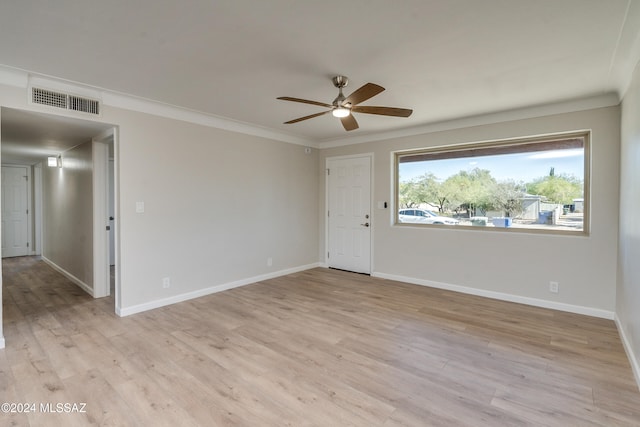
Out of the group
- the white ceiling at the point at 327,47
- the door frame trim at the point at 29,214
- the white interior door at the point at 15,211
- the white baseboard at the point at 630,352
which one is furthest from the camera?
the door frame trim at the point at 29,214

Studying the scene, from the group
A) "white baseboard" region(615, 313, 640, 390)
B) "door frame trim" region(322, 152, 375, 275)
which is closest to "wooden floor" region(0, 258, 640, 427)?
"white baseboard" region(615, 313, 640, 390)

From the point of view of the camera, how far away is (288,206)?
5480mm

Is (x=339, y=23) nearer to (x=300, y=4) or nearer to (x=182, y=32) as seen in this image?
(x=300, y=4)

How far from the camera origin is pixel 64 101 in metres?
3.05

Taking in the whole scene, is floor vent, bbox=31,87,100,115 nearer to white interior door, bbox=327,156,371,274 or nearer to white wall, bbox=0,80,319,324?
white wall, bbox=0,80,319,324

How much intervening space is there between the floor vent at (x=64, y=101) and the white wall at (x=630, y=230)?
16.1ft

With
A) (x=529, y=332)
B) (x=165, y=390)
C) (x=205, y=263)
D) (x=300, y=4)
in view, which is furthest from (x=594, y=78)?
(x=205, y=263)

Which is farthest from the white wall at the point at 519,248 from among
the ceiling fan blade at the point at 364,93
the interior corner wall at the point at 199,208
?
the ceiling fan blade at the point at 364,93

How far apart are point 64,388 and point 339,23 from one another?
3106 mm

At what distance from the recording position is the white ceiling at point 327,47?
188 centimetres

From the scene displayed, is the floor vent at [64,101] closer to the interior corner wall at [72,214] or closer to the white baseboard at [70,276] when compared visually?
the interior corner wall at [72,214]

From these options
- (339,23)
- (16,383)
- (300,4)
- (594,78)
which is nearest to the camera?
(300,4)

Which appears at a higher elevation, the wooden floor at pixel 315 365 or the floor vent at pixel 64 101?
the floor vent at pixel 64 101

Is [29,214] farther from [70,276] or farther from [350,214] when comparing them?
[350,214]
